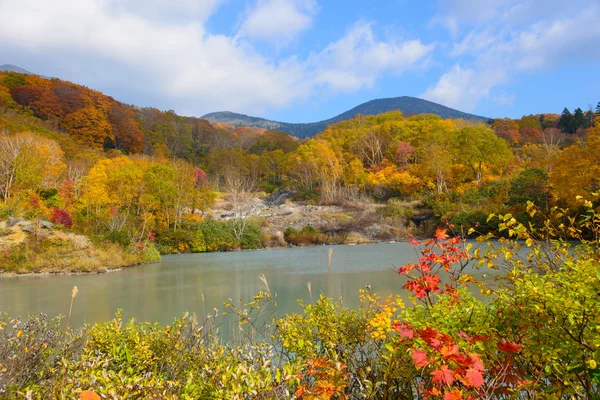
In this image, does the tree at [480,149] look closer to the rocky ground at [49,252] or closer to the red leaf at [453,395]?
the rocky ground at [49,252]

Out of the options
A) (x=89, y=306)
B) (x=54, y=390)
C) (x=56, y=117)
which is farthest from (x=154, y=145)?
(x=54, y=390)

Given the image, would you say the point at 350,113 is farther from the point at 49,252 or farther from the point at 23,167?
the point at 49,252

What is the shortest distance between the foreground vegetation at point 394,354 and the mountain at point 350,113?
130466 millimetres

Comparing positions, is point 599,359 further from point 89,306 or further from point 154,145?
point 154,145

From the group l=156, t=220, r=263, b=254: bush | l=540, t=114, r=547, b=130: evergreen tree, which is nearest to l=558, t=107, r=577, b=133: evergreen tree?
l=540, t=114, r=547, b=130: evergreen tree

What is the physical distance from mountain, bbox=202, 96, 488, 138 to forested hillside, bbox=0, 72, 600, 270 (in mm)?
82576

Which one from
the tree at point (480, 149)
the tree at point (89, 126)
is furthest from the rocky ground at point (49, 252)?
the tree at point (89, 126)

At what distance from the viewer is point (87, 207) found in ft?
62.7

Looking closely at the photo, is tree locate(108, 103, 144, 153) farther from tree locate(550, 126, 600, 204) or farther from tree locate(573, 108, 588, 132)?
tree locate(573, 108, 588, 132)

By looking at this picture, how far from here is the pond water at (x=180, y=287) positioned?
300 inches

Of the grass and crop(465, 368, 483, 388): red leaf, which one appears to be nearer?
crop(465, 368, 483, 388): red leaf

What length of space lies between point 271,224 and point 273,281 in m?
16.0

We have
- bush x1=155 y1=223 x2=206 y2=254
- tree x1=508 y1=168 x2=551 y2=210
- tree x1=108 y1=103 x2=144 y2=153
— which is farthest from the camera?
tree x1=108 y1=103 x2=144 y2=153

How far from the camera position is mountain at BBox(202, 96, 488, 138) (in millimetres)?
139650
